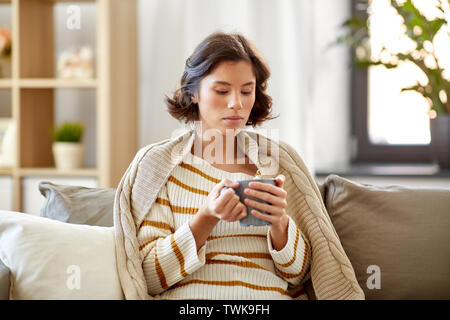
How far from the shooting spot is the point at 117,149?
2.78 metres

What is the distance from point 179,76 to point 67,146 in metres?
0.67

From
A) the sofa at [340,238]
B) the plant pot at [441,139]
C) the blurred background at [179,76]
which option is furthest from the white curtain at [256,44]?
the sofa at [340,238]

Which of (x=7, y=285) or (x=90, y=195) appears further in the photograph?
(x=90, y=195)

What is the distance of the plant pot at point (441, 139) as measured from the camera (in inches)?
106

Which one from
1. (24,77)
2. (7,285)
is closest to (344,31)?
(24,77)

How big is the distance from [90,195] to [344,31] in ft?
6.05

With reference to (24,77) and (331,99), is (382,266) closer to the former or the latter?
(331,99)

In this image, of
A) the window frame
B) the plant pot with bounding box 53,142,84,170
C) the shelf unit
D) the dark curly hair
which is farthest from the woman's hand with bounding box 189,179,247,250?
the window frame

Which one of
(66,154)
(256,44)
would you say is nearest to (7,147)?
(66,154)

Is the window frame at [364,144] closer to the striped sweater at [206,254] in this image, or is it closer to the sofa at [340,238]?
the sofa at [340,238]

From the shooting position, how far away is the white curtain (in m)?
2.88

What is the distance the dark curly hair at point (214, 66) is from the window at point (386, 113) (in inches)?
64.3

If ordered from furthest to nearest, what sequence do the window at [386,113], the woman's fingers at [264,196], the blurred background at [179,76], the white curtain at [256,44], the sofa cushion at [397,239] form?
Result: 1. the window at [386,113]
2. the white curtain at [256,44]
3. the blurred background at [179,76]
4. the sofa cushion at [397,239]
5. the woman's fingers at [264,196]

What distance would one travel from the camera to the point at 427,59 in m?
2.94
